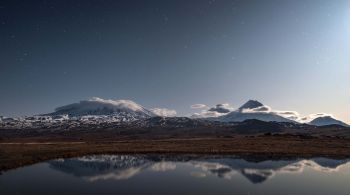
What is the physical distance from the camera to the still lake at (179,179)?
35.5 meters

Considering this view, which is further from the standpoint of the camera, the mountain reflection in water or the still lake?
the mountain reflection in water

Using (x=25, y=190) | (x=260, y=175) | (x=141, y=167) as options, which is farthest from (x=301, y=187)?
(x=25, y=190)

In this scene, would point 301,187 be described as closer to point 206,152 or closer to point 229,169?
point 229,169

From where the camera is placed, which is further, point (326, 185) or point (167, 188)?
point (326, 185)

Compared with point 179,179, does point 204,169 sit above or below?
above

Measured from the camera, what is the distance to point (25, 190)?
3519 cm

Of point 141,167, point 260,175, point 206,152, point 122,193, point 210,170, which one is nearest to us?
point 122,193

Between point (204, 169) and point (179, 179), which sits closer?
point (179, 179)

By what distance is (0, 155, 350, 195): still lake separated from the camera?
35.5 m

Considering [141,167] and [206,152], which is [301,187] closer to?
[141,167]

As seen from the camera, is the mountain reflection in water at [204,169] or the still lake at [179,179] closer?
the still lake at [179,179]

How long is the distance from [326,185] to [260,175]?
8.93 meters

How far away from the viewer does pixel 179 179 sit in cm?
4291

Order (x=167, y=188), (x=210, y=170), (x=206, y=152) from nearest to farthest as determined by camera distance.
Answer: (x=167, y=188)
(x=210, y=170)
(x=206, y=152)
